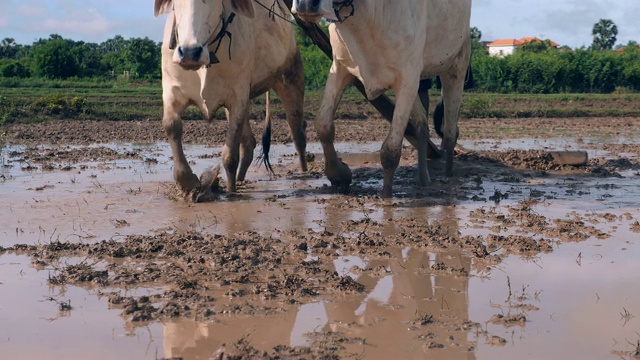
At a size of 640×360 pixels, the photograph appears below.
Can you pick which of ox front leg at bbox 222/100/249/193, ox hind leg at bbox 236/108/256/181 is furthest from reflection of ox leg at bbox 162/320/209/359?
ox hind leg at bbox 236/108/256/181

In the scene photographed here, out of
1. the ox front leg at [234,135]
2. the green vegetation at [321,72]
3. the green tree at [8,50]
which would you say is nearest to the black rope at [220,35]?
the ox front leg at [234,135]

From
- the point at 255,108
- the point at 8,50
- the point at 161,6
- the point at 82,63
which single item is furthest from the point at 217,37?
the point at 8,50

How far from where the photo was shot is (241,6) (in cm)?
777

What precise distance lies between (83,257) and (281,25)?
14.4ft

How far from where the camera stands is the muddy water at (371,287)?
398 centimetres

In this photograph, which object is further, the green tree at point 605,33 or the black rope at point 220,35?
the green tree at point 605,33

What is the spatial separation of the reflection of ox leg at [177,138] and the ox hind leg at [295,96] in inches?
82.4

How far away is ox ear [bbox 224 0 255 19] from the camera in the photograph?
25.4 ft

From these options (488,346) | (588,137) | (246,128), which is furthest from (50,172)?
(588,137)

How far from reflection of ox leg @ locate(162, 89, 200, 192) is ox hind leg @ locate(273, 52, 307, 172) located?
209cm

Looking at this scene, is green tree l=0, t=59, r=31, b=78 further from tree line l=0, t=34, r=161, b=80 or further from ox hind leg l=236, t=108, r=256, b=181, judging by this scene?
ox hind leg l=236, t=108, r=256, b=181

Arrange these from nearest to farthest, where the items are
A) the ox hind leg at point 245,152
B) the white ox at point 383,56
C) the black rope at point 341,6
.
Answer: the black rope at point 341,6 < the white ox at point 383,56 < the ox hind leg at point 245,152

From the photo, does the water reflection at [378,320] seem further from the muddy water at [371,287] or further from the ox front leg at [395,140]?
the ox front leg at [395,140]

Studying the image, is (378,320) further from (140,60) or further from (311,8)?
(140,60)
